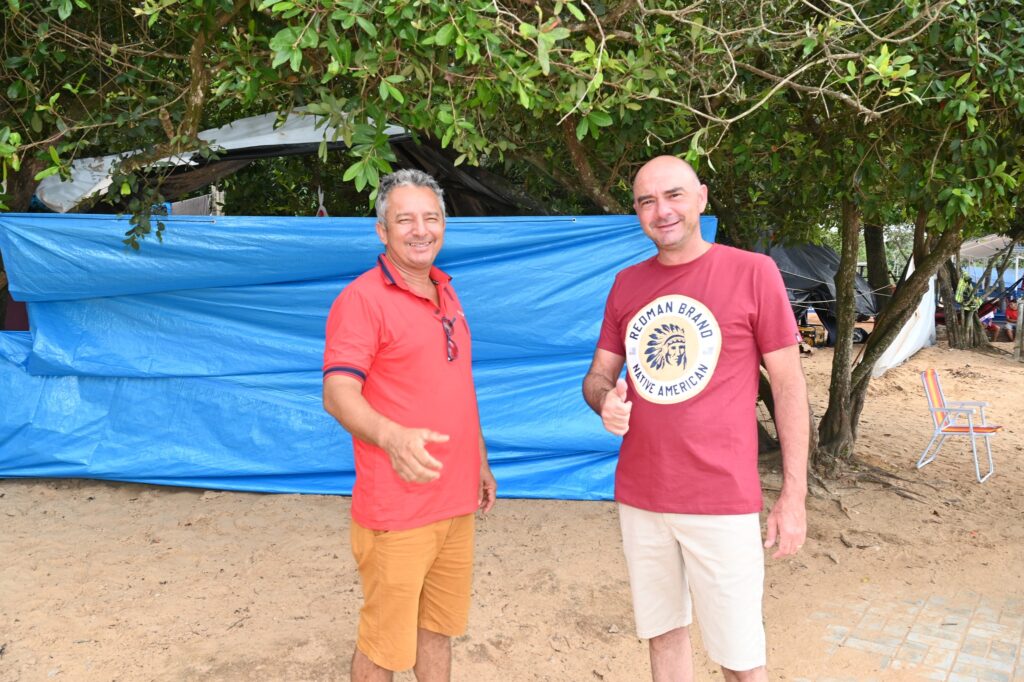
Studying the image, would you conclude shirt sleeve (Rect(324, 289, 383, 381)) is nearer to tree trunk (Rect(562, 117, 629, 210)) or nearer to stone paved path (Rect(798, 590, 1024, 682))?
stone paved path (Rect(798, 590, 1024, 682))

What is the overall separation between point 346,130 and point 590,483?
270 cm

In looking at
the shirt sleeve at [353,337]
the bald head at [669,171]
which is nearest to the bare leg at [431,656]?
the shirt sleeve at [353,337]

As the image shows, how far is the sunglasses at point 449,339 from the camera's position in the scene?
2.38 metres

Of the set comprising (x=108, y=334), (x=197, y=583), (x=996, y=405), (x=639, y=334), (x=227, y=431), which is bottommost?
(x=996, y=405)

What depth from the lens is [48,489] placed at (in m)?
5.14

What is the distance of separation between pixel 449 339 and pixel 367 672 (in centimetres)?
94

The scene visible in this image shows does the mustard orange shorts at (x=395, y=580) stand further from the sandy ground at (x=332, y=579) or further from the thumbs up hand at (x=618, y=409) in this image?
the sandy ground at (x=332, y=579)

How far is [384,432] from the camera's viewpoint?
2.03m

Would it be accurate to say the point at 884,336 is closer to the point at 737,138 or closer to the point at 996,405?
the point at 737,138

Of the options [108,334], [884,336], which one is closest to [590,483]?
[884,336]

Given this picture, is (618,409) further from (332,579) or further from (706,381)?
(332,579)

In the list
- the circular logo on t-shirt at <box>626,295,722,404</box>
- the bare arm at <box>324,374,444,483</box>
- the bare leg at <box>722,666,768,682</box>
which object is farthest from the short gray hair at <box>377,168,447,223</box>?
the bare leg at <box>722,666,768,682</box>

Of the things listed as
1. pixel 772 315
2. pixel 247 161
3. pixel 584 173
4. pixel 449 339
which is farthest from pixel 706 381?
pixel 247 161

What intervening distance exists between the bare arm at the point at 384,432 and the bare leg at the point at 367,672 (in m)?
0.67
